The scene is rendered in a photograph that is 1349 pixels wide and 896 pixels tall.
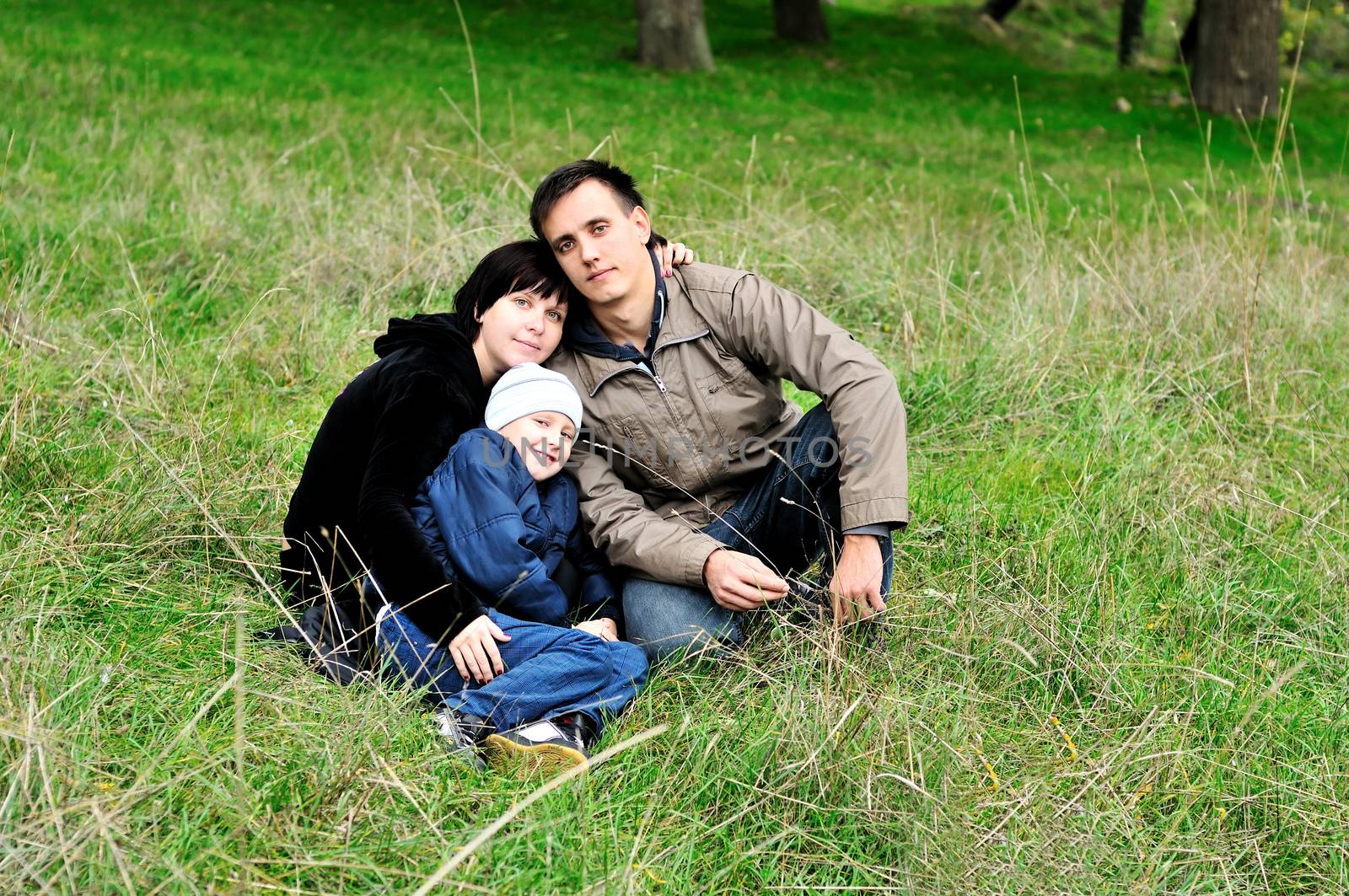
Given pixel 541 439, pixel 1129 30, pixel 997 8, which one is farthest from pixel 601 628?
pixel 997 8

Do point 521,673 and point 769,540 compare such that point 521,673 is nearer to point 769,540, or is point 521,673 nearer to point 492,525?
point 492,525

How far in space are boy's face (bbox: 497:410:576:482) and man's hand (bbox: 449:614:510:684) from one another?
0.41 metres

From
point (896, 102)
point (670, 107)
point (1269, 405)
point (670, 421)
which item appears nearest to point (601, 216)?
point (670, 421)

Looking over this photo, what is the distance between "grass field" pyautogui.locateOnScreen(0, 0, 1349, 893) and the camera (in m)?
2.12

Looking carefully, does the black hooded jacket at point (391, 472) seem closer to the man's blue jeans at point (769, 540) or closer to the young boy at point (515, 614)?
the young boy at point (515, 614)

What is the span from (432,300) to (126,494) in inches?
86.5

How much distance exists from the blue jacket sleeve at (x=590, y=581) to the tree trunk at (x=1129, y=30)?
1977 centimetres

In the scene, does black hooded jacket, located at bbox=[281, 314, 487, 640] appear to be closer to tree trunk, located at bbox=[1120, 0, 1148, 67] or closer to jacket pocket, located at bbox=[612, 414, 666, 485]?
jacket pocket, located at bbox=[612, 414, 666, 485]

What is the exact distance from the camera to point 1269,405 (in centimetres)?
448

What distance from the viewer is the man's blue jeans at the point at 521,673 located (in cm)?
251

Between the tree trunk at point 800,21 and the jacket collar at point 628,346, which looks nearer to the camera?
the jacket collar at point 628,346

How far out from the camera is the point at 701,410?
301cm

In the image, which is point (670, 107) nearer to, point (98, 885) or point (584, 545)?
point (584, 545)

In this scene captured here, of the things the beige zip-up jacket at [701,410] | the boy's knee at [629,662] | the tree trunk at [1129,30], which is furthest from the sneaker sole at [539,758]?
the tree trunk at [1129,30]
